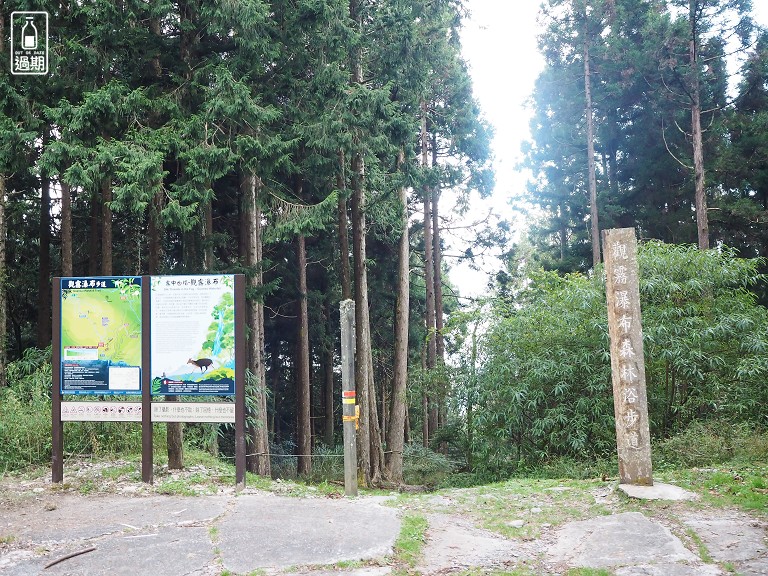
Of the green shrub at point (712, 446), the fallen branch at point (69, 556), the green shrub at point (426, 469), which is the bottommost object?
the green shrub at point (426, 469)

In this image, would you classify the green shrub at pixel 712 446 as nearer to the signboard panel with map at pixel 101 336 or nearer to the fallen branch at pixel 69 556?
the signboard panel with map at pixel 101 336

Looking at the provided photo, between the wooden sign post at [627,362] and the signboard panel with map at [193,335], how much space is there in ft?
14.7

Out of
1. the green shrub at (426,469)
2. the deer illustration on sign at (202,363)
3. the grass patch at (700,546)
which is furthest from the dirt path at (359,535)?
the green shrub at (426,469)

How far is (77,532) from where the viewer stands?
19.2 ft

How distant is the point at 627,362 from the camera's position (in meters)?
7.34

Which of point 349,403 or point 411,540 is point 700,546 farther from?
point 349,403

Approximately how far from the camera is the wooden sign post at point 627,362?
7.23 metres

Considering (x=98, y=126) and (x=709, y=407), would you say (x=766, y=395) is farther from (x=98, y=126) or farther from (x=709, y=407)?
(x=98, y=126)

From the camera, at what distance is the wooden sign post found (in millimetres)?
7234

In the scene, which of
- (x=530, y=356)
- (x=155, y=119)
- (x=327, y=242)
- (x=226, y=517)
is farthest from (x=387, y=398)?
(x=226, y=517)

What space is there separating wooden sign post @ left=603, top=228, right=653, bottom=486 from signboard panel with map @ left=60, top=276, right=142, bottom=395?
5.74m

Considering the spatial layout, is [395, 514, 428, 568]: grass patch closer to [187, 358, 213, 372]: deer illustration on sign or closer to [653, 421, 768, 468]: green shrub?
[187, 358, 213, 372]: deer illustration on sign

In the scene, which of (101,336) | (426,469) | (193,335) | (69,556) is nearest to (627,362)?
(193,335)

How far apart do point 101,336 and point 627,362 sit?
637 cm
